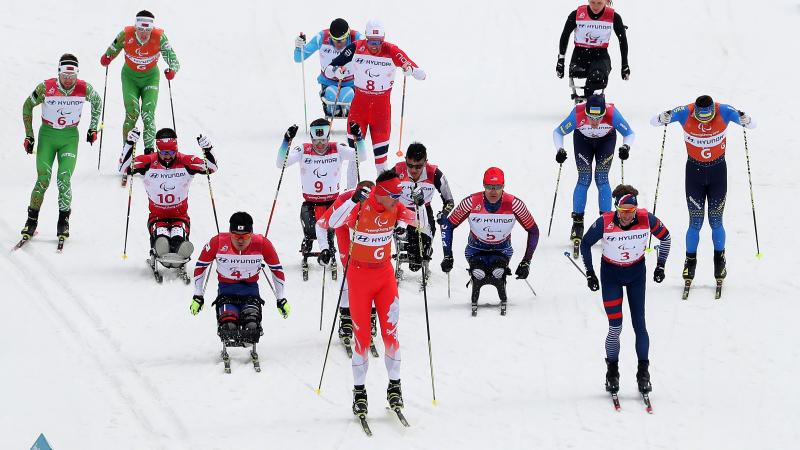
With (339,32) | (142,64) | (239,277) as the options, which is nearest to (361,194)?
(239,277)

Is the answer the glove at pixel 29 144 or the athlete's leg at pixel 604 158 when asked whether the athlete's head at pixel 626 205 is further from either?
the glove at pixel 29 144

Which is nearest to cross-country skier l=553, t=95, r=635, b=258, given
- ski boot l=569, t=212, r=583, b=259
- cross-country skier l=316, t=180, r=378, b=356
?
ski boot l=569, t=212, r=583, b=259

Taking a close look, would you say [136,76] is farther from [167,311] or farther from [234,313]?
[234,313]

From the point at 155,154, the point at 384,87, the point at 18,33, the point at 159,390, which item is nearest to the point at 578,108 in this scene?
the point at 384,87

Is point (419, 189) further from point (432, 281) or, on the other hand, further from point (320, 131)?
point (432, 281)

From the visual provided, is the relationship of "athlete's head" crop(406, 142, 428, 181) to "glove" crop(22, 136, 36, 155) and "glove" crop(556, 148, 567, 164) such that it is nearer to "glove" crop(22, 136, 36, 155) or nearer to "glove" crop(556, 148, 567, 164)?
"glove" crop(556, 148, 567, 164)

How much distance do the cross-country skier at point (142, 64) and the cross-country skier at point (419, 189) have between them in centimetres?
426

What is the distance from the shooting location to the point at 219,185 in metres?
19.6

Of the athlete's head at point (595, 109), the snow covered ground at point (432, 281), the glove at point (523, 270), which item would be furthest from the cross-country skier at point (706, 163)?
the glove at point (523, 270)

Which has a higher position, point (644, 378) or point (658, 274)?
point (658, 274)

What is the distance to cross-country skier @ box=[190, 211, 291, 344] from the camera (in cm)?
1427

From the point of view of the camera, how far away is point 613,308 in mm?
13773

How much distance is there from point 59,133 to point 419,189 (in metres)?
4.39

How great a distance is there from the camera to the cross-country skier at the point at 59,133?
17422mm
